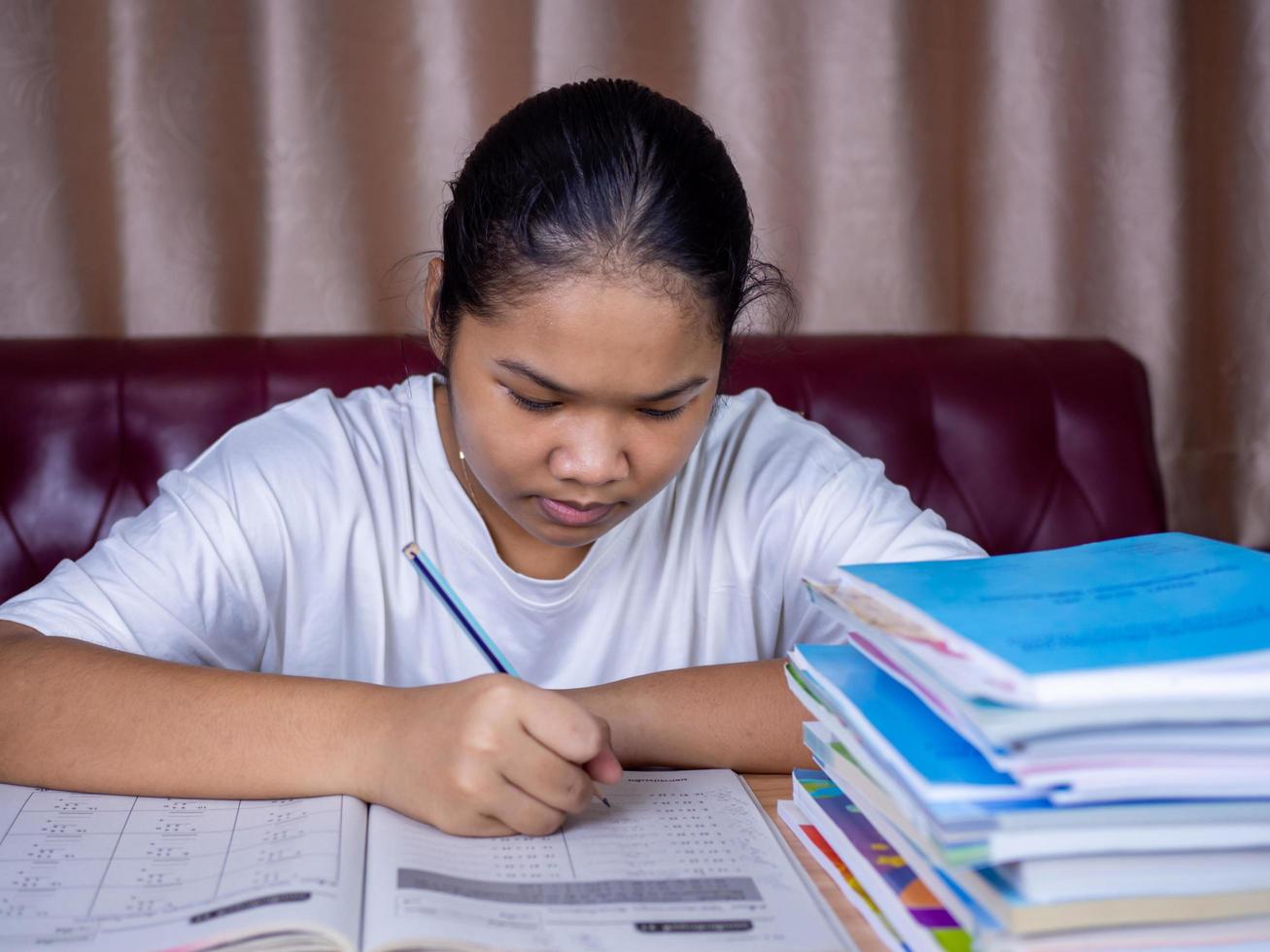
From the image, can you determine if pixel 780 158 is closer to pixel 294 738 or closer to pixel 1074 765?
pixel 294 738

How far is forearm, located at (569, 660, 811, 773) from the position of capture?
94 cm

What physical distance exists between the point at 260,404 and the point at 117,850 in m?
0.98

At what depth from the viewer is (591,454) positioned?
1.02m

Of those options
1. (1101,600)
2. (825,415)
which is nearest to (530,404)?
Result: (1101,600)

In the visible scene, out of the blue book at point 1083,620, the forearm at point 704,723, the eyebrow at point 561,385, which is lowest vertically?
the forearm at point 704,723

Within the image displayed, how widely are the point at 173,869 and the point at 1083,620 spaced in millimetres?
Result: 517

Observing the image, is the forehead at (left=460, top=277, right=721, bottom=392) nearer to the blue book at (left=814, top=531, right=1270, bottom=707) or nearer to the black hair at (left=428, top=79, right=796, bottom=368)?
the black hair at (left=428, top=79, right=796, bottom=368)

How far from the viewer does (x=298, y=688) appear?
35.3 inches

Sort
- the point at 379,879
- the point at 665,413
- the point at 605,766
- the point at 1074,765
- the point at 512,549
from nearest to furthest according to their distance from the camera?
1. the point at 1074,765
2. the point at 379,879
3. the point at 605,766
4. the point at 665,413
5. the point at 512,549

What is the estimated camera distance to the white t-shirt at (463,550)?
1.20 meters

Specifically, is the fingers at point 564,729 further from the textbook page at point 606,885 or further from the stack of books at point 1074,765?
the stack of books at point 1074,765

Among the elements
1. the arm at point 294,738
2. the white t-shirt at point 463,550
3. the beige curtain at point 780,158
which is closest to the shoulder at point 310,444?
the white t-shirt at point 463,550

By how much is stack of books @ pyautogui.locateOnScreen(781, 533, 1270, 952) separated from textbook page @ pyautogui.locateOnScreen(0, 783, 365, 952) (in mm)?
289

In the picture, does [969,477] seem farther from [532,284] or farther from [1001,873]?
[1001,873]
